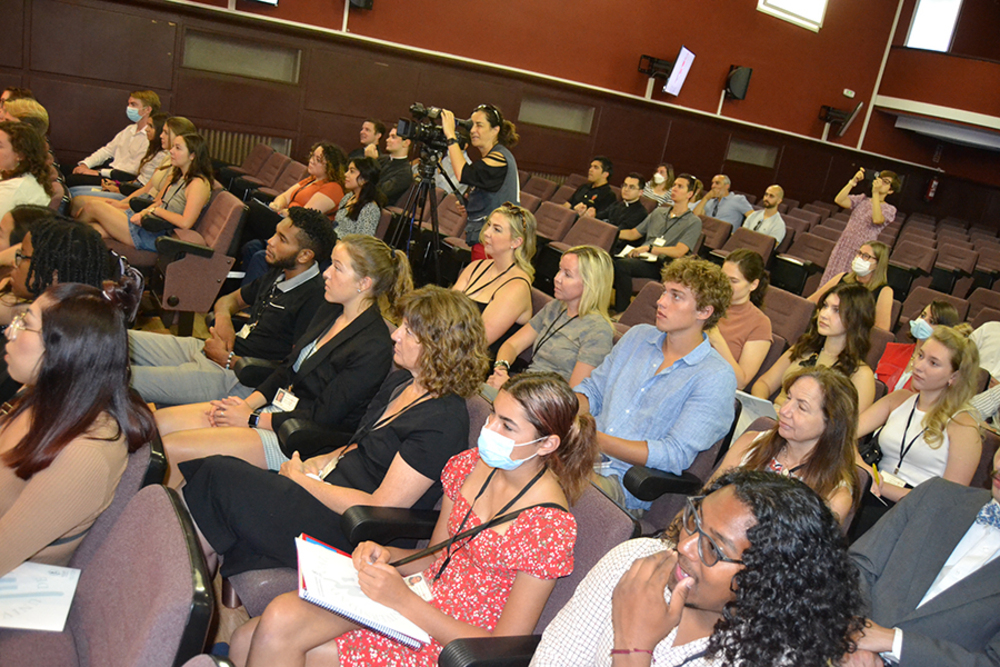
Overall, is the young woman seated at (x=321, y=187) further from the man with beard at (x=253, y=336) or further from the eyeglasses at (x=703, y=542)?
the eyeglasses at (x=703, y=542)

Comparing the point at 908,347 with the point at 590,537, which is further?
the point at 908,347

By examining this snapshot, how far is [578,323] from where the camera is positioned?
3.13 m

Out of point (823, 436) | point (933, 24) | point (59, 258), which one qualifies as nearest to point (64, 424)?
point (59, 258)

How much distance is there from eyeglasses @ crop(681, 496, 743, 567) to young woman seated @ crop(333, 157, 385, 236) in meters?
3.96

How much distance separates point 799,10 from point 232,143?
8581 mm

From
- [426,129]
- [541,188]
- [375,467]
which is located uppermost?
[426,129]

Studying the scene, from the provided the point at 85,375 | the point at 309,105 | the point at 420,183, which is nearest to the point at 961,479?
the point at 85,375

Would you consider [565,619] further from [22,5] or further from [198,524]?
[22,5]

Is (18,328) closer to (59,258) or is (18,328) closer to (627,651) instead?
(59,258)

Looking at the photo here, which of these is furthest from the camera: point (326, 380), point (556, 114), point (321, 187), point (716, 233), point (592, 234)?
point (556, 114)

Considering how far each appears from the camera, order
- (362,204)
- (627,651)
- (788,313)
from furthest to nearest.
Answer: (362,204) < (788,313) < (627,651)

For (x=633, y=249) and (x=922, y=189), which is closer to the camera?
(x=633, y=249)

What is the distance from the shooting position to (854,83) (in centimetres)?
1248

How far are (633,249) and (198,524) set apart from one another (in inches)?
200
